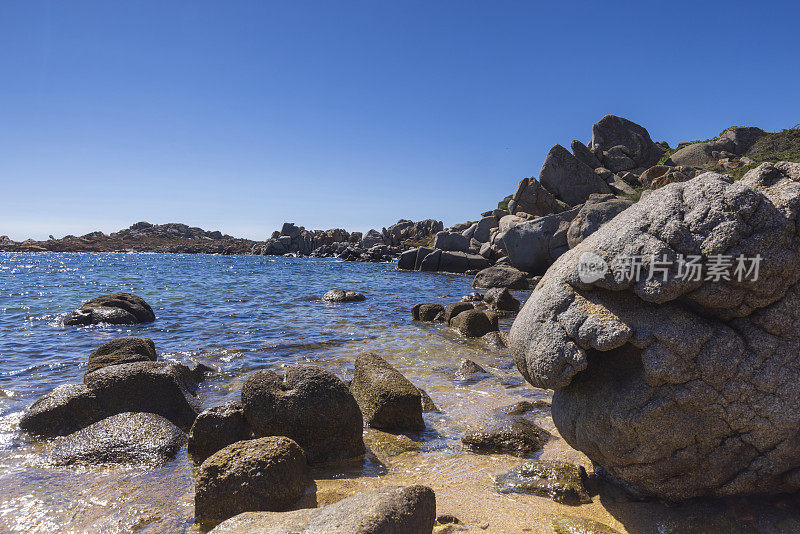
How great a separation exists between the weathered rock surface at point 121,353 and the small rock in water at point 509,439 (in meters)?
5.99

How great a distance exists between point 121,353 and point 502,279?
19226mm

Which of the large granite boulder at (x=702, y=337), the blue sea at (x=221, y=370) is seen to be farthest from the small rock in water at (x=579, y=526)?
the blue sea at (x=221, y=370)

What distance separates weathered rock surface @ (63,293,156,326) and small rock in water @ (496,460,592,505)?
13.9 m

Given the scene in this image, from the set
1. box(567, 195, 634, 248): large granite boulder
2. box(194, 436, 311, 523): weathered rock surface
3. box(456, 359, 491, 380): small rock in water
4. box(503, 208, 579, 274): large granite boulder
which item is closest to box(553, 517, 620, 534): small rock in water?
box(194, 436, 311, 523): weathered rock surface

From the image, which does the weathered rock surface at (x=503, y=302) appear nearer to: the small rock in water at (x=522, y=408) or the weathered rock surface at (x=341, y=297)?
the weathered rock surface at (x=341, y=297)

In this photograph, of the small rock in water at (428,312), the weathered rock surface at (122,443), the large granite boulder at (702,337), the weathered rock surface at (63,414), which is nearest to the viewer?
the large granite boulder at (702,337)

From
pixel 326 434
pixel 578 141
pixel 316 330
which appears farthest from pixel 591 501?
pixel 578 141

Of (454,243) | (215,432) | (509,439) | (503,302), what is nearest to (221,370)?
(215,432)

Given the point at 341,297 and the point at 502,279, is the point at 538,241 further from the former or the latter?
the point at 341,297

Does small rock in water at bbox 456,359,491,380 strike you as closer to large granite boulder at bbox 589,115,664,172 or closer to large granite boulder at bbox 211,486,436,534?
large granite boulder at bbox 211,486,436,534

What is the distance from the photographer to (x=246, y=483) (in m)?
4.19

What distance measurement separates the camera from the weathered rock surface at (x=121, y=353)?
7.93 metres

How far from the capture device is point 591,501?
4.11 meters

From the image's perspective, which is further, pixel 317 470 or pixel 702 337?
pixel 317 470
